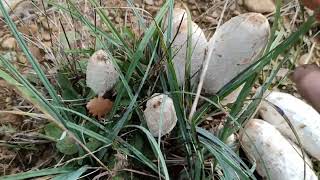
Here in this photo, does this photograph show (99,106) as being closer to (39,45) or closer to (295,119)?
(39,45)

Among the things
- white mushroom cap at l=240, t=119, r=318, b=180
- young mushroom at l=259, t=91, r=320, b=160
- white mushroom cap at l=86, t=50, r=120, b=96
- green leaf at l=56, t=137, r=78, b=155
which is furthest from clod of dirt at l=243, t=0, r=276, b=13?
green leaf at l=56, t=137, r=78, b=155

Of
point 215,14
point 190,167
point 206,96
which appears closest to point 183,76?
point 206,96

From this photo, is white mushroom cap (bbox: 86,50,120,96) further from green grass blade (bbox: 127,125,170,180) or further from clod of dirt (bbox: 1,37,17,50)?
clod of dirt (bbox: 1,37,17,50)

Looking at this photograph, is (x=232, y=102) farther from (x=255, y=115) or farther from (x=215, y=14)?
(x=215, y=14)

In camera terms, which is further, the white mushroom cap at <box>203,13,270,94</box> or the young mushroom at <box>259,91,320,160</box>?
the young mushroom at <box>259,91,320,160</box>

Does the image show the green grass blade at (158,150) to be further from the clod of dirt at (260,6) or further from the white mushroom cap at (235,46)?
the clod of dirt at (260,6)

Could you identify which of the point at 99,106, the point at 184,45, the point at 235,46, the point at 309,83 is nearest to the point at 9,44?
the point at 99,106
